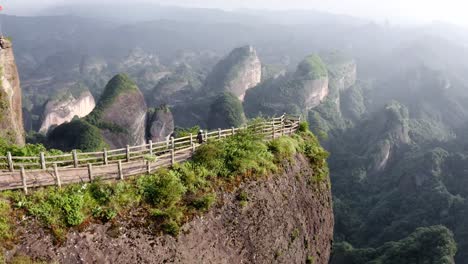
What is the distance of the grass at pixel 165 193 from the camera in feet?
41.0

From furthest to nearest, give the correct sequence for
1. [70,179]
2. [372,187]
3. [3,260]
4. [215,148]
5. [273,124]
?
[372,187] → [273,124] → [215,148] → [70,179] → [3,260]

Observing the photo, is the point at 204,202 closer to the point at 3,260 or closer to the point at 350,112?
the point at 3,260

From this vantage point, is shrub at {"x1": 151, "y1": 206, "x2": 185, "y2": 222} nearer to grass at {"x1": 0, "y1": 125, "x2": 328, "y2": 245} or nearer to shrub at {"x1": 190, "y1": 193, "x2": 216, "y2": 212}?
grass at {"x1": 0, "y1": 125, "x2": 328, "y2": 245}

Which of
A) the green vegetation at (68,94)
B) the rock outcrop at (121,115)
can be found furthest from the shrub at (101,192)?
the green vegetation at (68,94)

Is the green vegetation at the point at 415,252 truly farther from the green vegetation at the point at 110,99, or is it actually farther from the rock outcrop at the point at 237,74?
the rock outcrop at the point at 237,74

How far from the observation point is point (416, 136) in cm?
12406

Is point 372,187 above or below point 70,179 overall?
below

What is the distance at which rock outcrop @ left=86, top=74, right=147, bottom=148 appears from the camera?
238ft

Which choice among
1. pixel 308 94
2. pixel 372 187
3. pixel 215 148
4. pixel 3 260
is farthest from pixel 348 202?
pixel 3 260

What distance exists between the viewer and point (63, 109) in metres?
121

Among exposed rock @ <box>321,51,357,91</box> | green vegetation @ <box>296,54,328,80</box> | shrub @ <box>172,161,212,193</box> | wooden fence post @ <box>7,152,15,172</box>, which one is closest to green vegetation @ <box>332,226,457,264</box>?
shrub @ <box>172,161,212,193</box>

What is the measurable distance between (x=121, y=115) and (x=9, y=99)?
49741mm

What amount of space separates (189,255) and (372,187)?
8952 centimetres

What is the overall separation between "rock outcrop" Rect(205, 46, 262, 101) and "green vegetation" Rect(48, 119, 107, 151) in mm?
97474
